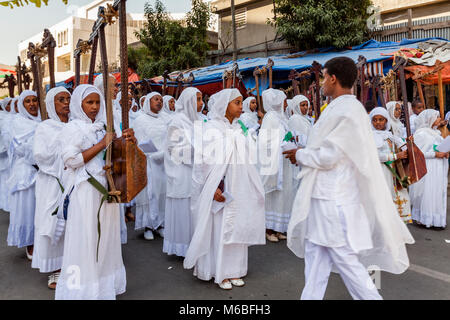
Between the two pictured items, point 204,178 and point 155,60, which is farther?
point 155,60

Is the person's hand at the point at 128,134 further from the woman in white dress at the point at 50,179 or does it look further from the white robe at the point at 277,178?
the white robe at the point at 277,178

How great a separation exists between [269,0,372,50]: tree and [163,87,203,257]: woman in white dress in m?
8.28

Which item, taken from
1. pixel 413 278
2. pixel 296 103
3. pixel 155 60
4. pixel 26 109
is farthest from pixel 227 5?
pixel 413 278

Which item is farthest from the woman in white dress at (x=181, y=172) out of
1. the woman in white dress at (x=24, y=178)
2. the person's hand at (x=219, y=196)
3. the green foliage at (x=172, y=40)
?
the green foliage at (x=172, y=40)

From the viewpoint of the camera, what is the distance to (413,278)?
379 centimetres

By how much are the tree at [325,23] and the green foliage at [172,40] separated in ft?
13.9

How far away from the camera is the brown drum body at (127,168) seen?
287 centimetres

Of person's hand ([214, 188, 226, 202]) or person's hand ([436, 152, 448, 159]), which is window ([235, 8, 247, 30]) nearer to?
person's hand ([436, 152, 448, 159])

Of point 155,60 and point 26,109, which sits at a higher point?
point 155,60

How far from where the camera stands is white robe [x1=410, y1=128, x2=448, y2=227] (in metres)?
5.69

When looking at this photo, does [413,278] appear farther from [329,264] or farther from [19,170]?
[19,170]

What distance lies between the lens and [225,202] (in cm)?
357
